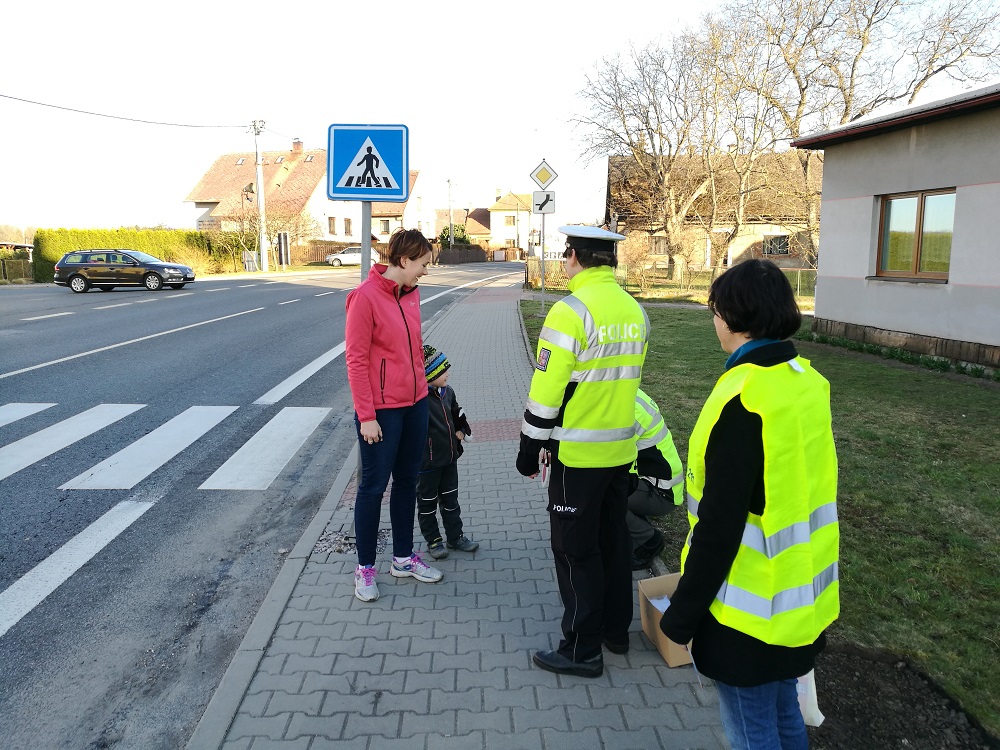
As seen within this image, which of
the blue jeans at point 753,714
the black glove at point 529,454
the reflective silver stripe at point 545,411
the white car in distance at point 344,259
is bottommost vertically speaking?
the blue jeans at point 753,714

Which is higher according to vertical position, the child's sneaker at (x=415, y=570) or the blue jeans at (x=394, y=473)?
the blue jeans at (x=394, y=473)

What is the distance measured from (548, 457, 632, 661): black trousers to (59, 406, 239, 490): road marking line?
416 cm

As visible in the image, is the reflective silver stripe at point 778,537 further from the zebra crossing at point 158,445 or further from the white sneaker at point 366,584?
the zebra crossing at point 158,445

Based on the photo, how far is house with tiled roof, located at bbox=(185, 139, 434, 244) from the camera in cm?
5828

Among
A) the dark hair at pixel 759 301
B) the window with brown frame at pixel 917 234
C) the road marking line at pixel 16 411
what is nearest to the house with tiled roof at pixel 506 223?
the window with brown frame at pixel 917 234

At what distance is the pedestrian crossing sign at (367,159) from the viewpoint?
5203 mm

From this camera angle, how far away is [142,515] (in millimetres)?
5160

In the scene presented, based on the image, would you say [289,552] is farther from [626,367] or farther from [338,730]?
[626,367]

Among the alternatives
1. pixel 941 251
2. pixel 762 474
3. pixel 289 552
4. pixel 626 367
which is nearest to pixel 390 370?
pixel 626 367

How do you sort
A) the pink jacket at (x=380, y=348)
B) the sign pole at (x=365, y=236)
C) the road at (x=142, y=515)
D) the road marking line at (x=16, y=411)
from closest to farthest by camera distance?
the road at (x=142, y=515) → the pink jacket at (x=380, y=348) → the sign pole at (x=365, y=236) → the road marking line at (x=16, y=411)

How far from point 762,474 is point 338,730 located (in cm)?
192

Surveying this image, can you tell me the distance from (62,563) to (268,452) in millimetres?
2479

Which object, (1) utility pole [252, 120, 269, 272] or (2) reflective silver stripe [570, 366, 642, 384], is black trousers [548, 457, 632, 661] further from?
(1) utility pole [252, 120, 269, 272]

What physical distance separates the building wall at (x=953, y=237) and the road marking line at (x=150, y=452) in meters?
10.0
